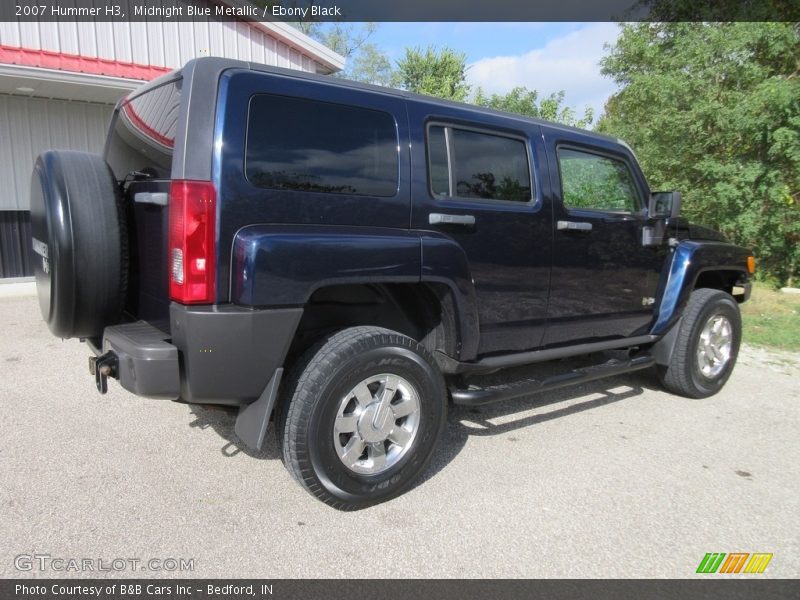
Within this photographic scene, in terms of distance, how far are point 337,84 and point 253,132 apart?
56 centimetres

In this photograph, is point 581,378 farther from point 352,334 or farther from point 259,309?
point 259,309

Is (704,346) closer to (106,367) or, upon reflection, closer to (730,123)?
(106,367)

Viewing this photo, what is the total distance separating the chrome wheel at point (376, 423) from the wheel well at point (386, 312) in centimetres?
38

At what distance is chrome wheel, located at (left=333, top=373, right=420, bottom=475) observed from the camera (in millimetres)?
2811

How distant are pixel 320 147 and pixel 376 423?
139 cm

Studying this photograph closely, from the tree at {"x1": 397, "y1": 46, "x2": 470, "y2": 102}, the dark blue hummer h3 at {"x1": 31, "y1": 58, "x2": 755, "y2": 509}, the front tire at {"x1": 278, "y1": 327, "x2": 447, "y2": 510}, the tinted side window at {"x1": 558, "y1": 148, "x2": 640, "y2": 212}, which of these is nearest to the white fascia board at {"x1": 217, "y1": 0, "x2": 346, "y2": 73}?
the dark blue hummer h3 at {"x1": 31, "y1": 58, "x2": 755, "y2": 509}

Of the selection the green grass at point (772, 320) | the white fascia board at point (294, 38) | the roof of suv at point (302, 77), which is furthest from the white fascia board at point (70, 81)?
the green grass at point (772, 320)

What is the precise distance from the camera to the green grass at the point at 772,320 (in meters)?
6.84

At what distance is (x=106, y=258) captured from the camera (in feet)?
9.30

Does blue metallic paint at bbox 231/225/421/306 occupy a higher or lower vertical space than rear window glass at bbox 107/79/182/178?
lower

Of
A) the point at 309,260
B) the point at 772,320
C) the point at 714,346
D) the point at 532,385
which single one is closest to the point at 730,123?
the point at 772,320

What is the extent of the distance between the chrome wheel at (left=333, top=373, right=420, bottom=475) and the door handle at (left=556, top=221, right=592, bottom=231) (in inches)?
60.5

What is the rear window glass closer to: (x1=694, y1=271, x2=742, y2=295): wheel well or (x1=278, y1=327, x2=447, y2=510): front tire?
(x1=278, y1=327, x2=447, y2=510): front tire

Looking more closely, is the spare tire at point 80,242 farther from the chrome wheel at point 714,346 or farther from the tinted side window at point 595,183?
the chrome wheel at point 714,346
